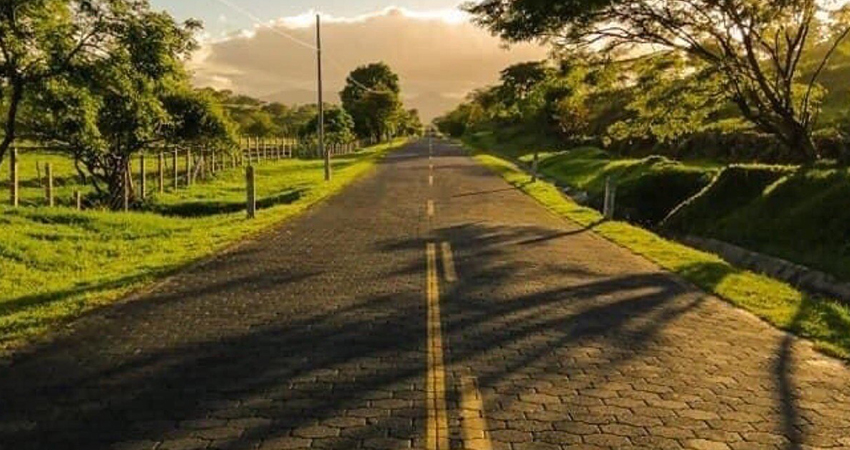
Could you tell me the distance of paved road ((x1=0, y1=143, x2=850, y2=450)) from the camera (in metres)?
5.07

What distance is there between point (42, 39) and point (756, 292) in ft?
44.3

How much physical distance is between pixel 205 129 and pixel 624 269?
2086cm

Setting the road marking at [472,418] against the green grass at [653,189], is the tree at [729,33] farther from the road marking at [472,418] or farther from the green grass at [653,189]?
the road marking at [472,418]

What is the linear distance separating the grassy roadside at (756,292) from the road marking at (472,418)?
4.03 m

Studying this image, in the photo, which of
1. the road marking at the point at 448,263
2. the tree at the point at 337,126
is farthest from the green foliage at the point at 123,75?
the tree at the point at 337,126

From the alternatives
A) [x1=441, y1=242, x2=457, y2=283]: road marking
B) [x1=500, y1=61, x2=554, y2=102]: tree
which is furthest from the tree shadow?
[x1=441, y1=242, x2=457, y2=283]: road marking

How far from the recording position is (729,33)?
778 inches

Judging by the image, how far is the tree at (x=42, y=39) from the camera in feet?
47.1

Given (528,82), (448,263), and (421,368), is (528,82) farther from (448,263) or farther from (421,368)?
(421,368)

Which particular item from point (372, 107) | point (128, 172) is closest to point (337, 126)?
point (372, 107)

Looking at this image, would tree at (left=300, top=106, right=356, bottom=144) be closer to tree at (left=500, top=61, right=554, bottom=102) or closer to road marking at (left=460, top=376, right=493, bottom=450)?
tree at (left=500, top=61, right=554, bottom=102)

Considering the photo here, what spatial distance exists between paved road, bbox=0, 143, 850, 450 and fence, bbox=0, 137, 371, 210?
1261 cm

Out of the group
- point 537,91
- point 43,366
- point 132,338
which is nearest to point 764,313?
point 132,338

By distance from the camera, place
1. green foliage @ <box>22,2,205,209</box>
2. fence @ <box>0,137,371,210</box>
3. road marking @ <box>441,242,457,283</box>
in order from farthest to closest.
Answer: fence @ <box>0,137,371,210</box> < green foliage @ <box>22,2,205,209</box> < road marking @ <box>441,242,457,283</box>
